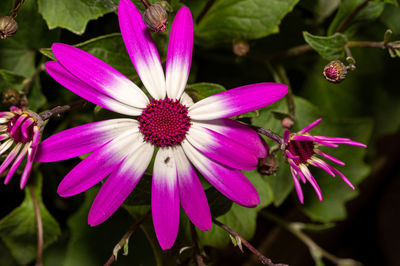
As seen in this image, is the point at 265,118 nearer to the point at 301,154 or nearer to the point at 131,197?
the point at 301,154

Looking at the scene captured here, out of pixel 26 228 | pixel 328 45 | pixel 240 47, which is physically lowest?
pixel 26 228

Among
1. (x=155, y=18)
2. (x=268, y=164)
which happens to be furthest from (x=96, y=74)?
(x=268, y=164)

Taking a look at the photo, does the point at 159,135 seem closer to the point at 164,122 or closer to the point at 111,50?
the point at 164,122

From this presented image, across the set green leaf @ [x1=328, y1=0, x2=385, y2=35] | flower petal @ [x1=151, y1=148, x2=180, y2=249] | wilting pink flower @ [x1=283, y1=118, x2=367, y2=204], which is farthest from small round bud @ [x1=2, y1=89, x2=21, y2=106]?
green leaf @ [x1=328, y1=0, x2=385, y2=35]

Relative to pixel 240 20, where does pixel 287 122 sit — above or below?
below

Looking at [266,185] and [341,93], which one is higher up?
[341,93]

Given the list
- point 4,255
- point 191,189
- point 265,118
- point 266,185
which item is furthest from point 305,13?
point 4,255

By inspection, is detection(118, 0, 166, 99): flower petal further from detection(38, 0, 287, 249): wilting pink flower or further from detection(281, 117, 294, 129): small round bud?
detection(281, 117, 294, 129): small round bud
